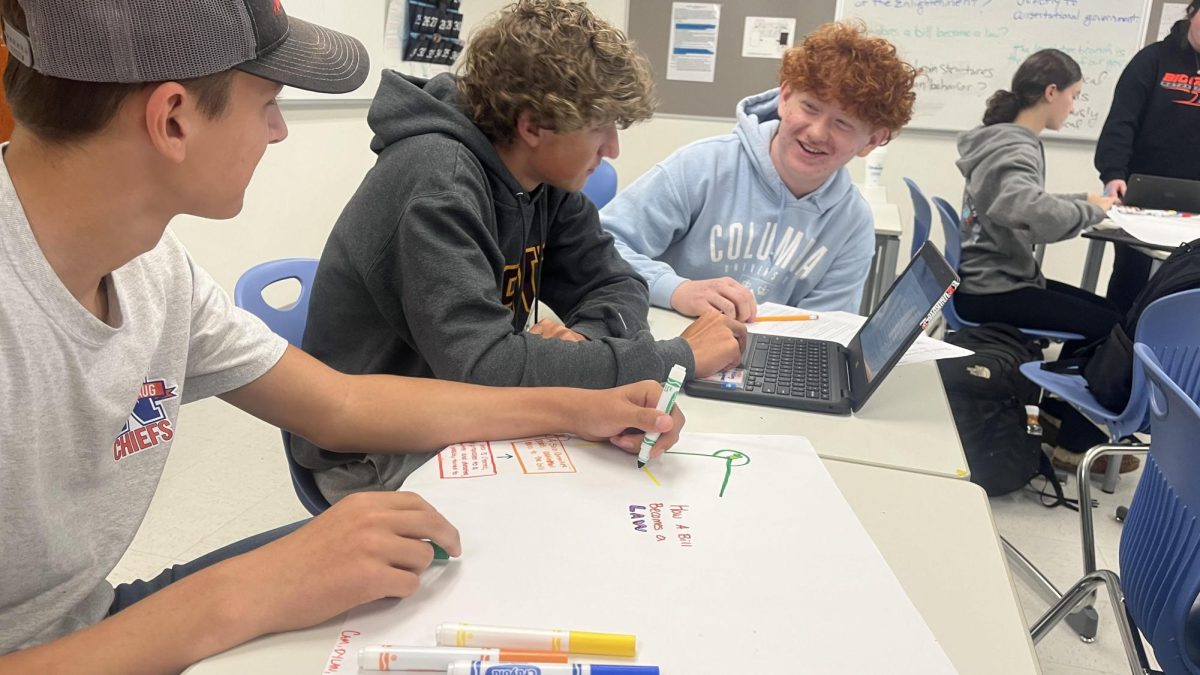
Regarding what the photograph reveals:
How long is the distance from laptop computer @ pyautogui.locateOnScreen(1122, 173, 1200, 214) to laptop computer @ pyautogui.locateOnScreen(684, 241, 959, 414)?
2586 millimetres

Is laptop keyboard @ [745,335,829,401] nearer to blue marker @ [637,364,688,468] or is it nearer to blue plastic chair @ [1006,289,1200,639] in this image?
blue marker @ [637,364,688,468]

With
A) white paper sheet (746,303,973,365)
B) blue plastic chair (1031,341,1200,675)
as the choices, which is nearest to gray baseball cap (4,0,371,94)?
white paper sheet (746,303,973,365)

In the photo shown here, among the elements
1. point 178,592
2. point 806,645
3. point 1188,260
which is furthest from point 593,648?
point 1188,260

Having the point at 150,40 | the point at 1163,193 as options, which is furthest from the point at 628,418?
the point at 1163,193

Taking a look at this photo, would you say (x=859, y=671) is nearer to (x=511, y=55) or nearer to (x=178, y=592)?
(x=178, y=592)

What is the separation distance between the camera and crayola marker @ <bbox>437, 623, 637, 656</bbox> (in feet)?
1.86

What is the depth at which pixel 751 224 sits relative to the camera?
188 cm

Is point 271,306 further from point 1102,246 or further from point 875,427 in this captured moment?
point 1102,246

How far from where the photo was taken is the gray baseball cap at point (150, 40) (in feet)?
2.04

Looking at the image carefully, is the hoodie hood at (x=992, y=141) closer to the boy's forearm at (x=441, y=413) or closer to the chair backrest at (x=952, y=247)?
the chair backrest at (x=952, y=247)

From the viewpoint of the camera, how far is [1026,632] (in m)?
0.67

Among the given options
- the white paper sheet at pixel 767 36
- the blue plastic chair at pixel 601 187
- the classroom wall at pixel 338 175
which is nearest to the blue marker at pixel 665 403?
the blue plastic chair at pixel 601 187

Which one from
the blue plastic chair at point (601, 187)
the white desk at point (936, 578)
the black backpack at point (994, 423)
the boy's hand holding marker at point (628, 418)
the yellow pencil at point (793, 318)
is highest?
the blue plastic chair at point (601, 187)

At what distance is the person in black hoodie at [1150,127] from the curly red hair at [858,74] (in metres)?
2.28
